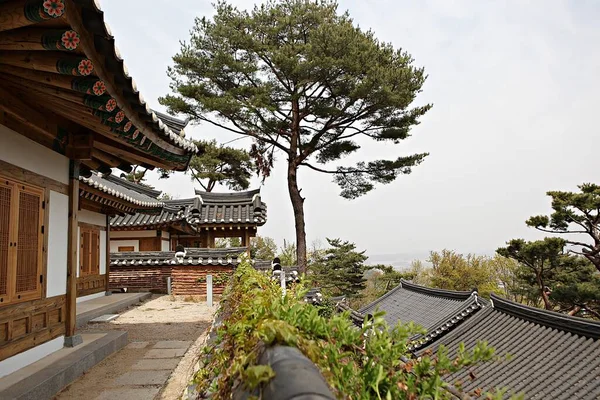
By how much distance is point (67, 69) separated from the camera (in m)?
2.68

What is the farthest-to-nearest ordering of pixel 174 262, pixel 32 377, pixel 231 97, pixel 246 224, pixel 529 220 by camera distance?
pixel 529 220, pixel 231 97, pixel 246 224, pixel 174 262, pixel 32 377

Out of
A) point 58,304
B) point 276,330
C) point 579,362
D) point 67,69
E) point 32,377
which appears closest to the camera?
point 276,330

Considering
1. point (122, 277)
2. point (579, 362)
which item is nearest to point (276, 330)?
point (579, 362)

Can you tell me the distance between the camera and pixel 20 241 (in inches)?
167

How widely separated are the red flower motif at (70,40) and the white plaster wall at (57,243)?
299 centimetres

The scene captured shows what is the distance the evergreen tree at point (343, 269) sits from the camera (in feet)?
94.2

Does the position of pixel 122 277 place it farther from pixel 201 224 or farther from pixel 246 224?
pixel 246 224

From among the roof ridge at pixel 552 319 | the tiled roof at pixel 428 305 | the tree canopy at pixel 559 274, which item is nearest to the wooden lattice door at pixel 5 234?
the tiled roof at pixel 428 305

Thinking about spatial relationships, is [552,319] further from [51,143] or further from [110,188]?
[51,143]

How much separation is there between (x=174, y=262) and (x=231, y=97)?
26.0ft

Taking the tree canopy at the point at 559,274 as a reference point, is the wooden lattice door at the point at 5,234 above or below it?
above

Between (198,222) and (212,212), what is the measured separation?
0.72 m

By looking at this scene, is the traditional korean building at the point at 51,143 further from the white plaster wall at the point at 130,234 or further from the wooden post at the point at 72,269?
the white plaster wall at the point at 130,234

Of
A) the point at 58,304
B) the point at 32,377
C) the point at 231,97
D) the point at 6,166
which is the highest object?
the point at 231,97
